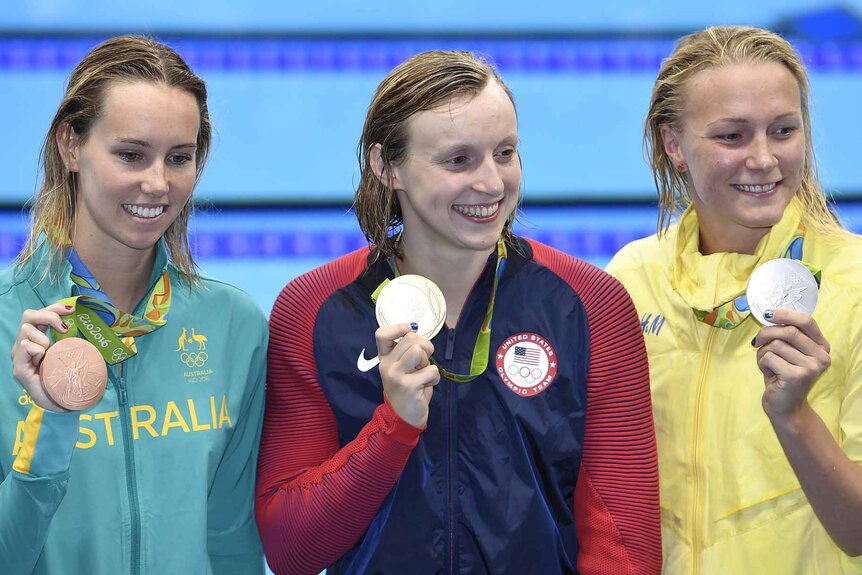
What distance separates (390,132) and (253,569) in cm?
79

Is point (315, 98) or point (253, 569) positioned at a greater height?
point (315, 98)

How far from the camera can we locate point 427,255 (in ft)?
6.06

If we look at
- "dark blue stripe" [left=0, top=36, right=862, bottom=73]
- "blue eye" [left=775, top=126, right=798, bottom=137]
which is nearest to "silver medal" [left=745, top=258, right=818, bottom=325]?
"blue eye" [left=775, top=126, right=798, bottom=137]

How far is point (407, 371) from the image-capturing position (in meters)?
1.63

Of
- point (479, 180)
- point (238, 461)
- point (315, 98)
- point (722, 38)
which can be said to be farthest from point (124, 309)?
point (315, 98)

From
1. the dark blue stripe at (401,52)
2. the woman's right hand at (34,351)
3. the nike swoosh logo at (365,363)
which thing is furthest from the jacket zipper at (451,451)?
the dark blue stripe at (401,52)

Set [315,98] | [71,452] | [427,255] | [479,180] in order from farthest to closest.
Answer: [315,98]
[427,255]
[479,180]
[71,452]

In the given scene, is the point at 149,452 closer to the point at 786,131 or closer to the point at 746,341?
the point at 746,341

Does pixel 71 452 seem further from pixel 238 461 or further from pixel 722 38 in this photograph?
pixel 722 38

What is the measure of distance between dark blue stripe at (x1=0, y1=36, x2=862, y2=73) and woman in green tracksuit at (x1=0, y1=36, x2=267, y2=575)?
9.64 ft

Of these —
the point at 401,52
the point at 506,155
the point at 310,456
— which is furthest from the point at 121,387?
the point at 401,52

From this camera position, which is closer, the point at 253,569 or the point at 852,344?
the point at 852,344

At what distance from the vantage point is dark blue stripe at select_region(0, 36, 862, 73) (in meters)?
4.75

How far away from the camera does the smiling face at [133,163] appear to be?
179cm
